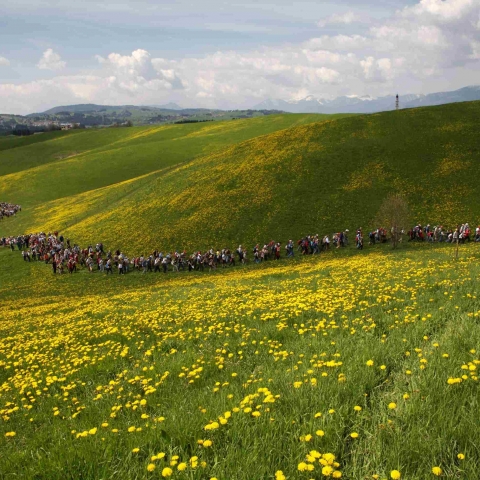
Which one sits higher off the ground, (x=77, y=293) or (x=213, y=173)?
(x=213, y=173)

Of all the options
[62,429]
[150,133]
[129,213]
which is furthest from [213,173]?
[150,133]

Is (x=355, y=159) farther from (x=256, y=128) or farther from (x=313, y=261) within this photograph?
(x=256, y=128)

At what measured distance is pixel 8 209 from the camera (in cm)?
8438

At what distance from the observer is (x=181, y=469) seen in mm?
5012

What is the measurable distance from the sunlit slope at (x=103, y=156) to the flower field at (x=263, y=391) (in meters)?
71.3

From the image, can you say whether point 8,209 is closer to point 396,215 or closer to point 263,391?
point 396,215

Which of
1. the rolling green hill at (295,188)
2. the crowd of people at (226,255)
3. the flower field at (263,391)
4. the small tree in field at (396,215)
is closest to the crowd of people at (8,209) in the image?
the rolling green hill at (295,188)

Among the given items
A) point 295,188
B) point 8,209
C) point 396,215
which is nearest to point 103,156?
point 8,209

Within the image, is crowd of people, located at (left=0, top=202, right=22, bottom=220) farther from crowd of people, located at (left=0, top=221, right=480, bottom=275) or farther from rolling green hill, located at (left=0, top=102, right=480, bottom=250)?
crowd of people, located at (left=0, top=221, right=480, bottom=275)

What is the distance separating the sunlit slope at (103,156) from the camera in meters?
99.3

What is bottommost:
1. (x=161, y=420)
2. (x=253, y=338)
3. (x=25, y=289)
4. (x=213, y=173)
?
(x=25, y=289)

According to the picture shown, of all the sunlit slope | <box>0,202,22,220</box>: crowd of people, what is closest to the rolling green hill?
<box>0,202,22,220</box>: crowd of people

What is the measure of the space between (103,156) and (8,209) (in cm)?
3808

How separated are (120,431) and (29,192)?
104544 mm
